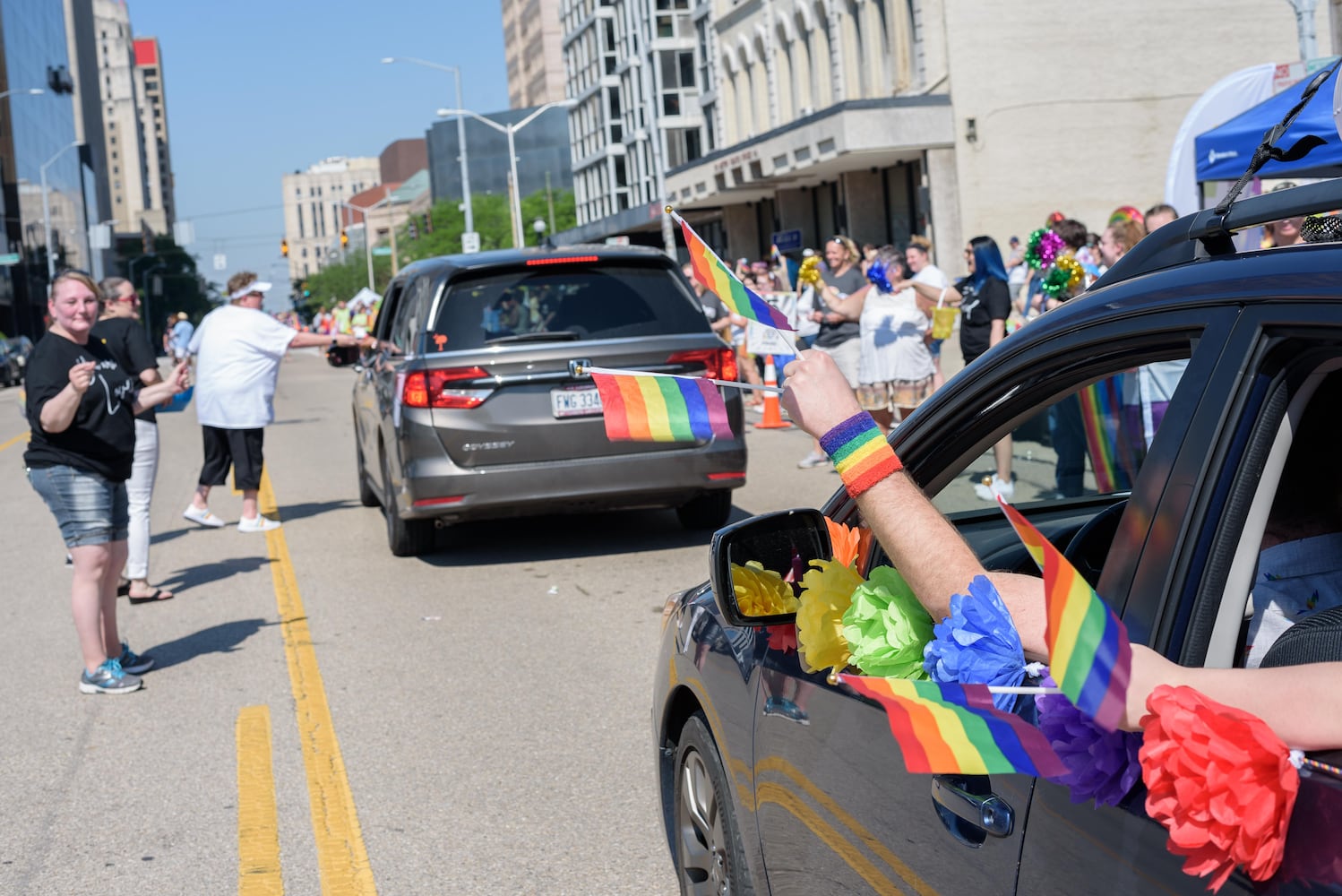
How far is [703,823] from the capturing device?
3.41m

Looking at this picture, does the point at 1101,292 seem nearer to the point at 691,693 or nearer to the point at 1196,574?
the point at 1196,574

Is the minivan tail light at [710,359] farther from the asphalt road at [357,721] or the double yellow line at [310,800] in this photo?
the double yellow line at [310,800]

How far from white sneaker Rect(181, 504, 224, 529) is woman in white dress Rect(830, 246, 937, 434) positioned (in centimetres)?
515

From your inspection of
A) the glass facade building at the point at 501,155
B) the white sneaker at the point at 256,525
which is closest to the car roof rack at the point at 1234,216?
the white sneaker at the point at 256,525

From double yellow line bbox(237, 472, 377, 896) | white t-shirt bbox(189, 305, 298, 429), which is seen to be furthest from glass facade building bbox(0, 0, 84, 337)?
double yellow line bbox(237, 472, 377, 896)

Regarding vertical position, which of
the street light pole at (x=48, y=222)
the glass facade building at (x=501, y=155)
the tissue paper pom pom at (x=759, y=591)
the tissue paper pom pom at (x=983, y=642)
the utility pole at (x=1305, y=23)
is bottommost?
the tissue paper pom pom at (x=759, y=591)

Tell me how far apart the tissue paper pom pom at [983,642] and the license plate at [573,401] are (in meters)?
6.67

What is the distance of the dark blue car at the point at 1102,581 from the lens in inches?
70.4

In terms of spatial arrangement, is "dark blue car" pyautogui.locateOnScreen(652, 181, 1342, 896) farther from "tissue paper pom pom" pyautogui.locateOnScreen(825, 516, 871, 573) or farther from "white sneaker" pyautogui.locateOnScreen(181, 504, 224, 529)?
"white sneaker" pyautogui.locateOnScreen(181, 504, 224, 529)

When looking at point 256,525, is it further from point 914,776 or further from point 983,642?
point 983,642

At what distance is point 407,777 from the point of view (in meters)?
5.23

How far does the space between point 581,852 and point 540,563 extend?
4.75 metres

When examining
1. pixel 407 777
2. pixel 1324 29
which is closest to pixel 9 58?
pixel 1324 29

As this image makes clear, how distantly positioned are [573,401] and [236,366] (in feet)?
11.7
